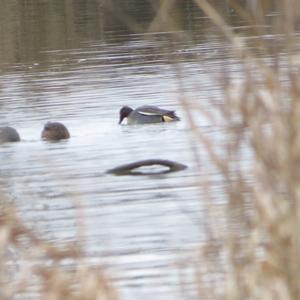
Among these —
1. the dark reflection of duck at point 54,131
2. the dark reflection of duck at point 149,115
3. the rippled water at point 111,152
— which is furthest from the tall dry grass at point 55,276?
the dark reflection of duck at point 149,115

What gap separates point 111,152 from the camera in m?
15.0

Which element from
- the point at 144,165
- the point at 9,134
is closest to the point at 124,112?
the point at 9,134

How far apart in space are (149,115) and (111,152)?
2.12 meters

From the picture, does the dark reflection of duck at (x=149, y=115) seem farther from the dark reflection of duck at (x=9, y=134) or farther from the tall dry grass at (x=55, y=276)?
the tall dry grass at (x=55, y=276)

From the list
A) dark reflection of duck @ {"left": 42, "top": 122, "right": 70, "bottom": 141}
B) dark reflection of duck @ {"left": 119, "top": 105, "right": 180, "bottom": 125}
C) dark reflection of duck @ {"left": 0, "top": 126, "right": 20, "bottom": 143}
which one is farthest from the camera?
dark reflection of duck @ {"left": 119, "top": 105, "right": 180, "bottom": 125}

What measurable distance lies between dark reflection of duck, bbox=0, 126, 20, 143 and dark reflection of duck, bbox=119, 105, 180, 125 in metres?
1.30

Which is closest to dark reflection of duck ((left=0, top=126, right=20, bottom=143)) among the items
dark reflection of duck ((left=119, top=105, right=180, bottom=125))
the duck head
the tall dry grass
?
dark reflection of duck ((left=119, top=105, right=180, bottom=125))

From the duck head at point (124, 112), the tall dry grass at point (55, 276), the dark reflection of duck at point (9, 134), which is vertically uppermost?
the tall dry grass at point (55, 276)

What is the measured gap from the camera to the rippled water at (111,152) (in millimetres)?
7938

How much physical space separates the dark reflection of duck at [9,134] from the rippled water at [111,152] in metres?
0.09

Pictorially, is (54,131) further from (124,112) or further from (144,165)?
(144,165)

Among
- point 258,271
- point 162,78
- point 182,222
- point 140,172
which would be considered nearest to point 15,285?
point 258,271

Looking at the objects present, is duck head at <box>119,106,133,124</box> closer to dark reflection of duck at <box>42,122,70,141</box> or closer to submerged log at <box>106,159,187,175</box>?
dark reflection of duck at <box>42,122,70,141</box>

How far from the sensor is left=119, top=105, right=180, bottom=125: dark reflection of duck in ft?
55.8
